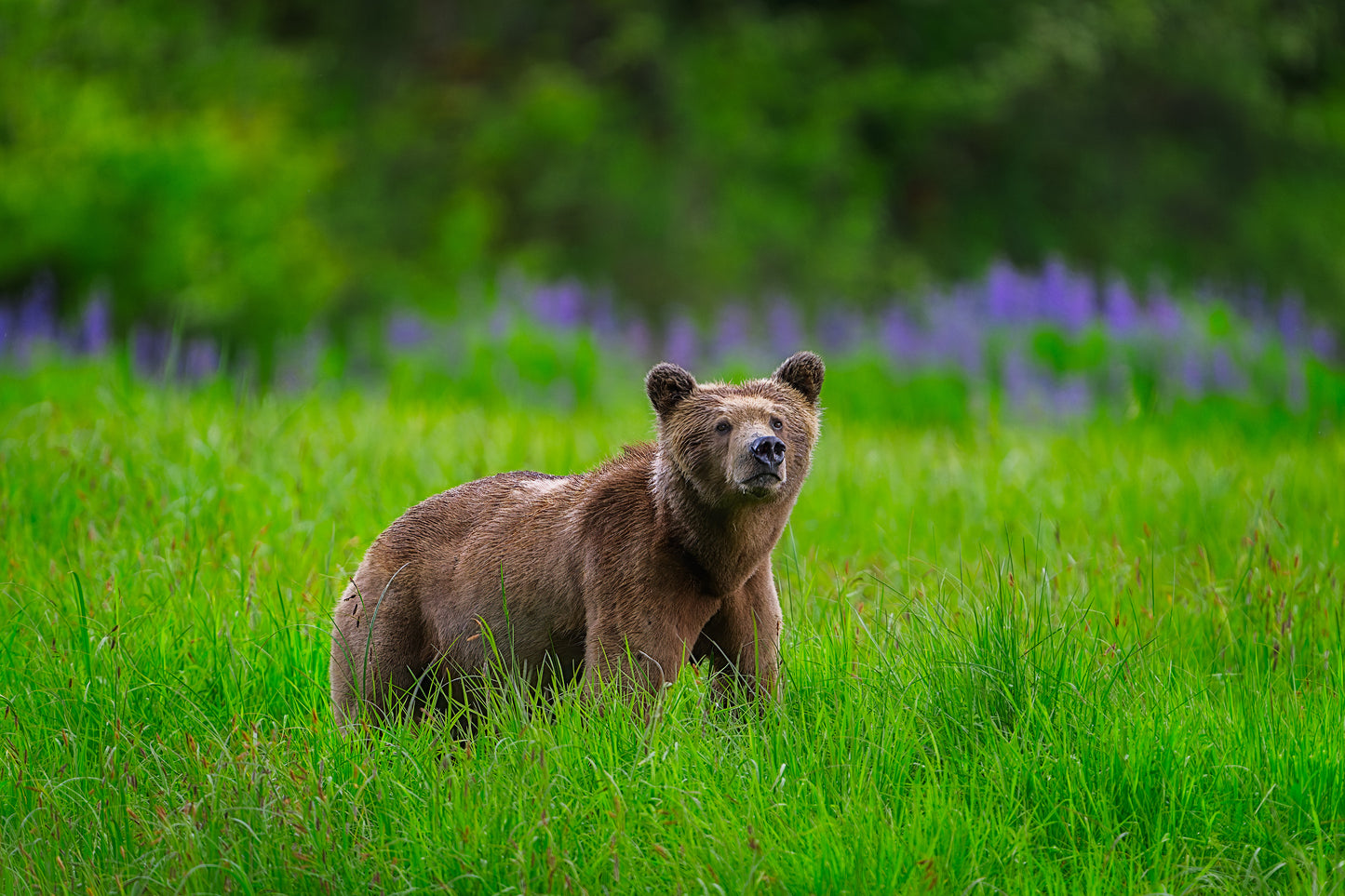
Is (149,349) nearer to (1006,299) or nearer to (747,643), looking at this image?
(1006,299)

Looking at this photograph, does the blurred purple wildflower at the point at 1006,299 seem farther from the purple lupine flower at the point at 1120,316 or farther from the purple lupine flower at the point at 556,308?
the purple lupine flower at the point at 556,308

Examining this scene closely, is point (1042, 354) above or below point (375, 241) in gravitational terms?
below

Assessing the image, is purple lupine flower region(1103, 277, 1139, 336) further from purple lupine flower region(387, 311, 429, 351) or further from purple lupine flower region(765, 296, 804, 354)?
purple lupine flower region(387, 311, 429, 351)

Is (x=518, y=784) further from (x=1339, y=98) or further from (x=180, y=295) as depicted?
(x=1339, y=98)

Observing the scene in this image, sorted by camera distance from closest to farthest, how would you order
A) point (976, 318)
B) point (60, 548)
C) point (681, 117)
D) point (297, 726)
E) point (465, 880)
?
1. point (465, 880)
2. point (297, 726)
3. point (60, 548)
4. point (976, 318)
5. point (681, 117)

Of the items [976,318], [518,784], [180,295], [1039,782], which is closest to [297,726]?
[518,784]

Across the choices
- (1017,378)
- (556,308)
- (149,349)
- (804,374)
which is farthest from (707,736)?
(149,349)

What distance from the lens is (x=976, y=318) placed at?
8750 millimetres

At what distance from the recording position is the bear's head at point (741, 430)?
2.79m

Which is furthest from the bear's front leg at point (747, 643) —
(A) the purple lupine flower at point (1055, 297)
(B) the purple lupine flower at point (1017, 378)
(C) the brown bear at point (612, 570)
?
(A) the purple lupine flower at point (1055, 297)

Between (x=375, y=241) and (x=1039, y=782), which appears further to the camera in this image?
(x=375, y=241)

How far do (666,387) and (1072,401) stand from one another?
16.3ft

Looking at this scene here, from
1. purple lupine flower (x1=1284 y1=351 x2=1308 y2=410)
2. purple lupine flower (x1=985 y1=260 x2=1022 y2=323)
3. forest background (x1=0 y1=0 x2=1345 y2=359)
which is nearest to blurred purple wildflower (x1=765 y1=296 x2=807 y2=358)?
purple lupine flower (x1=985 y1=260 x2=1022 y2=323)

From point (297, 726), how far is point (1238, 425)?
6.03 metres
